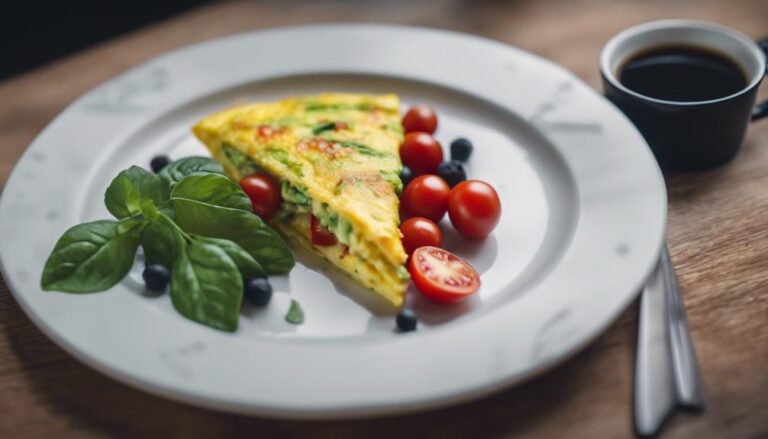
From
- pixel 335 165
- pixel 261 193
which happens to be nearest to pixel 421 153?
pixel 335 165

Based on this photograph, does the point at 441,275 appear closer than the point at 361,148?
→ Yes

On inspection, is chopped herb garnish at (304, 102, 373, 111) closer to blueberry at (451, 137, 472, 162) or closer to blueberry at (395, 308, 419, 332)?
blueberry at (451, 137, 472, 162)

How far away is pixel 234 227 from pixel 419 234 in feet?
2.19

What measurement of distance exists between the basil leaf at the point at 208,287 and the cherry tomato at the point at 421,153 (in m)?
1.09

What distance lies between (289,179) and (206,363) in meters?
1.02

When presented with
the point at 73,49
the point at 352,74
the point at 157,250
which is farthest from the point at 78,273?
the point at 73,49

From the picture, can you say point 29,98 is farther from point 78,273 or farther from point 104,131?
point 78,273

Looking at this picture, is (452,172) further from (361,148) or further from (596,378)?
(596,378)

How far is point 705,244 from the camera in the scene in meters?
2.91

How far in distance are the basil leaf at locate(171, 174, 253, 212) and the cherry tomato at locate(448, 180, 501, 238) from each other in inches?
31.3

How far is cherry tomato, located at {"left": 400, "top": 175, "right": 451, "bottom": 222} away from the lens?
→ 3062 mm

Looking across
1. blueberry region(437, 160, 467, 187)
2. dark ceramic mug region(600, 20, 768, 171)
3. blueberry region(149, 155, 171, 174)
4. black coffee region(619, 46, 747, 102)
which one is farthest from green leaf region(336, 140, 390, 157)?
black coffee region(619, 46, 747, 102)

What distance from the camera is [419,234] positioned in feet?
9.58

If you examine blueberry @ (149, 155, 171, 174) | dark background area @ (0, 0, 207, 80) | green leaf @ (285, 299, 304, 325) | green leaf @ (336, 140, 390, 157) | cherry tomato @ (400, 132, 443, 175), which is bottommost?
dark background area @ (0, 0, 207, 80)
